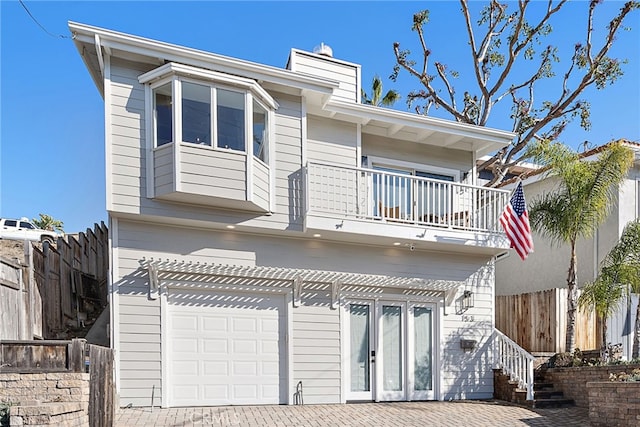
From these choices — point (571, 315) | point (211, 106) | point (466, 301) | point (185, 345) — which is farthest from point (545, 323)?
point (211, 106)

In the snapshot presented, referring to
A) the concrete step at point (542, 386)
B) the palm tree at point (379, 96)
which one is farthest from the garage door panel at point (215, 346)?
the palm tree at point (379, 96)

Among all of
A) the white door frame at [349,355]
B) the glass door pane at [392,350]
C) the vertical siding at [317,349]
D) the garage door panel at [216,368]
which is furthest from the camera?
the glass door pane at [392,350]

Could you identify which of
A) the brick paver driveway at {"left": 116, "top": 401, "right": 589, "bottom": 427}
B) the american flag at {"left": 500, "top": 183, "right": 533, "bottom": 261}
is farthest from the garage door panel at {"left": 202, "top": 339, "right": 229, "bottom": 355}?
the american flag at {"left": 500, "top": 183, "right": 533, "bottom": 261}

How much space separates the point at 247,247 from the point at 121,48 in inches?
168

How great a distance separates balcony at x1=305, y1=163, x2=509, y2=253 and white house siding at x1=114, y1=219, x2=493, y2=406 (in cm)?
55

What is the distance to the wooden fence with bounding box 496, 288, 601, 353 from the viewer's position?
12.1 metres

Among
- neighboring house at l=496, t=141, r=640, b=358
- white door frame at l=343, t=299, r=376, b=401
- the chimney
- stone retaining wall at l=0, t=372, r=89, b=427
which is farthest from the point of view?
neighboring house at l=496, t=141, r=640, b=358

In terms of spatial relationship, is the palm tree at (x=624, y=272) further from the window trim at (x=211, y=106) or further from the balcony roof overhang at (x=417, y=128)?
the window trim at (x=211, y=106)

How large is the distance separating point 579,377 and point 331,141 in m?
7.26

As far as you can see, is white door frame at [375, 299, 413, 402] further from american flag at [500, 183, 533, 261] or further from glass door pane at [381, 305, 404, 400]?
american flag at [500, 183, 533, 261]

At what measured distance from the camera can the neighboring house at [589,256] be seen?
43.8ft

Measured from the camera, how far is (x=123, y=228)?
29.6ft

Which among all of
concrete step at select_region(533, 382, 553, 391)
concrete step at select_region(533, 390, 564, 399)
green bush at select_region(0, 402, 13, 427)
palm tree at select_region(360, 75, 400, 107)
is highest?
palm tree at select_region(360, 75, 400, 107)

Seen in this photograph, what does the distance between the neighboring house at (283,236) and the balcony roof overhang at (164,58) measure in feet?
0.11
